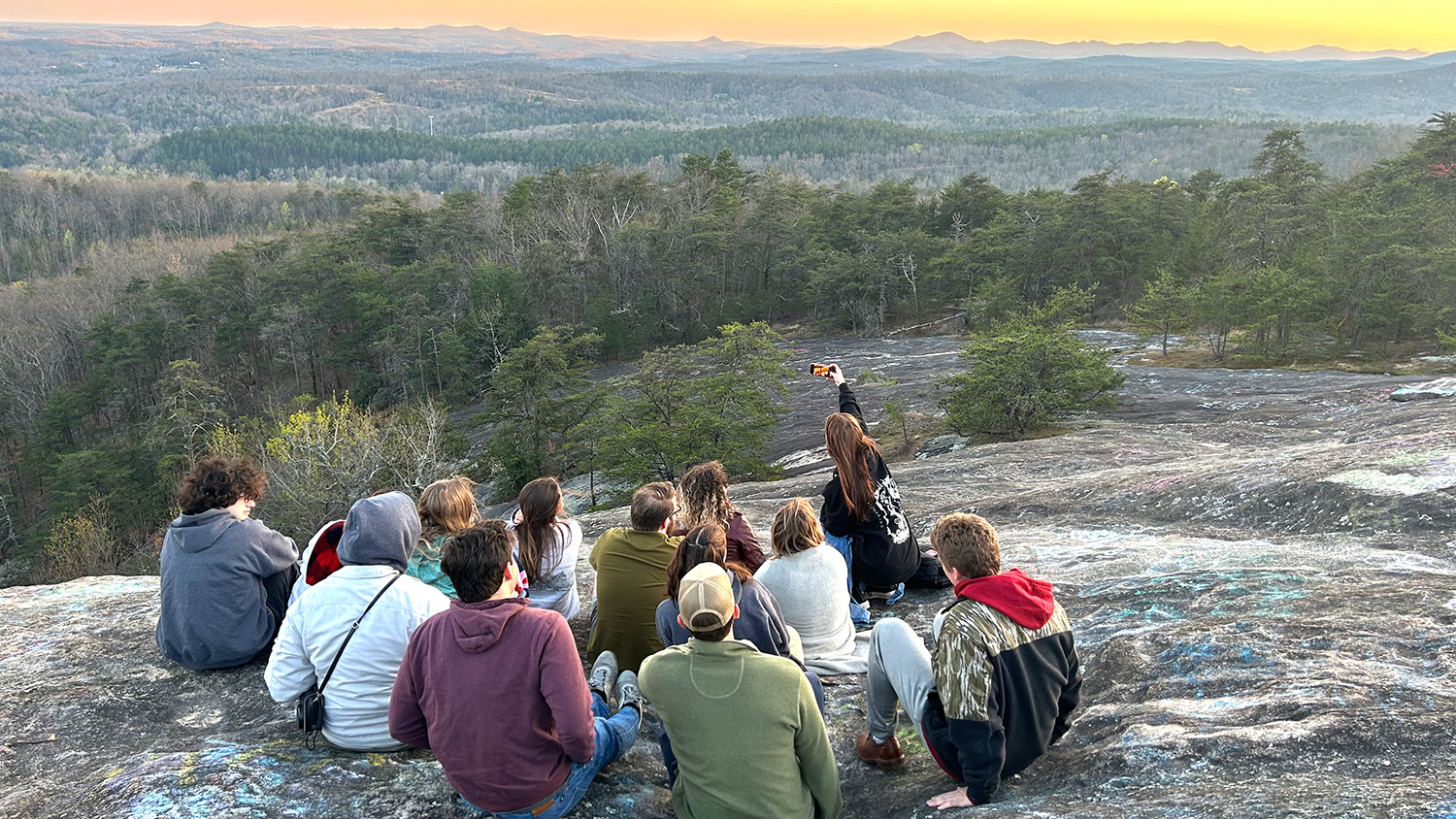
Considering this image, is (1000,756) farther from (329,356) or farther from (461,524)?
(329,356)

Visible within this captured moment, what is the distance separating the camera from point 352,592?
4.33 m

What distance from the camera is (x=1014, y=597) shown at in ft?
11.9

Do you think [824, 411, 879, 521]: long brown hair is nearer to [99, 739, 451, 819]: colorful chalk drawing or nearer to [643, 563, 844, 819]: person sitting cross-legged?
[643, 563, 844, 819]: person sitting cross-legged

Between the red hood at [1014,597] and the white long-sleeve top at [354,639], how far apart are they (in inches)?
106

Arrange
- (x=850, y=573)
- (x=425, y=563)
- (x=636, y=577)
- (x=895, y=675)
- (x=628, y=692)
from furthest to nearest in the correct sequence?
(x=850, y=573) → (x=636, y=577) → (x=425, y=563) → (x=628, y=692) → (x=895, y=675)

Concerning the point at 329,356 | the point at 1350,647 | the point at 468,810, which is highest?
the point at 1350,647

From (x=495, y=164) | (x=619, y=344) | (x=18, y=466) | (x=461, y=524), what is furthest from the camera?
(x=495, y=164)

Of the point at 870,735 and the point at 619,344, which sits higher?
the point at 870,735

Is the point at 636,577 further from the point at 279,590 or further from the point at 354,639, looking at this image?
the point at 279,590

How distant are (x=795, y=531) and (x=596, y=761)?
64.1 inches

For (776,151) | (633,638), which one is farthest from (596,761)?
(776,151)

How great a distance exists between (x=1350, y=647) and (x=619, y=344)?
175ft

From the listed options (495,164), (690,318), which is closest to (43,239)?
(495,164)

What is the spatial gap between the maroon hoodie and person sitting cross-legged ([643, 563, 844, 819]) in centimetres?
41
